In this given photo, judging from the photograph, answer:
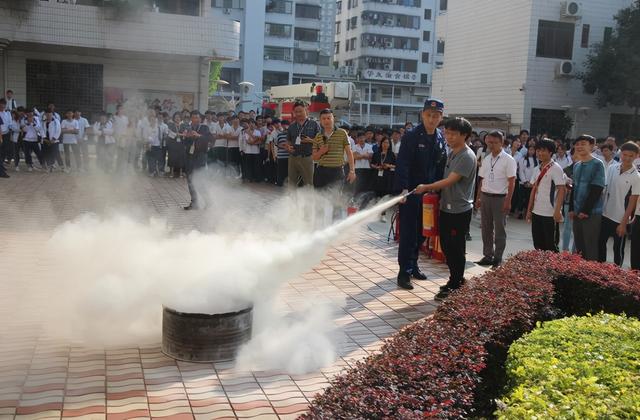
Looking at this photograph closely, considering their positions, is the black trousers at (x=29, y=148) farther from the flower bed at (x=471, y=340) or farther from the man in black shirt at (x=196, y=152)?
the flower bed at (x=471, y=340)

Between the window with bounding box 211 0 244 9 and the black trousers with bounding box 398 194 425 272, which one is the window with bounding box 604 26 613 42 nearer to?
the black trousers with bounding box 398 194 425 272

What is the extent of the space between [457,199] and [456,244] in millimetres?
509

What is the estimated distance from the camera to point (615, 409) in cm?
292

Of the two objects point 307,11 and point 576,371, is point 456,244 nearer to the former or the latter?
point 576,371

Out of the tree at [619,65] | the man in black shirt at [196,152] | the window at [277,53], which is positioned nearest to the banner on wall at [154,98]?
the man in black shirt at [196,152]

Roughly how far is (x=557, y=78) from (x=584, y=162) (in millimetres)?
24898

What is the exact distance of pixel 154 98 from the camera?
23375mm

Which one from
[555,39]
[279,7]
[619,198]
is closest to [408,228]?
[619,198]

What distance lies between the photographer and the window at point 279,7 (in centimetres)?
6102

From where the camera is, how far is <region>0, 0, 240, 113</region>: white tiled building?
21.1 meters

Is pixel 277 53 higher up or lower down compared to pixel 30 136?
higher up

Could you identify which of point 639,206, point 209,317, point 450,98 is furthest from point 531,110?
point 209,317

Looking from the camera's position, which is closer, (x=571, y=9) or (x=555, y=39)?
(x=571, y=9)

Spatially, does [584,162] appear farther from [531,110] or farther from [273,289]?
[531,110]
